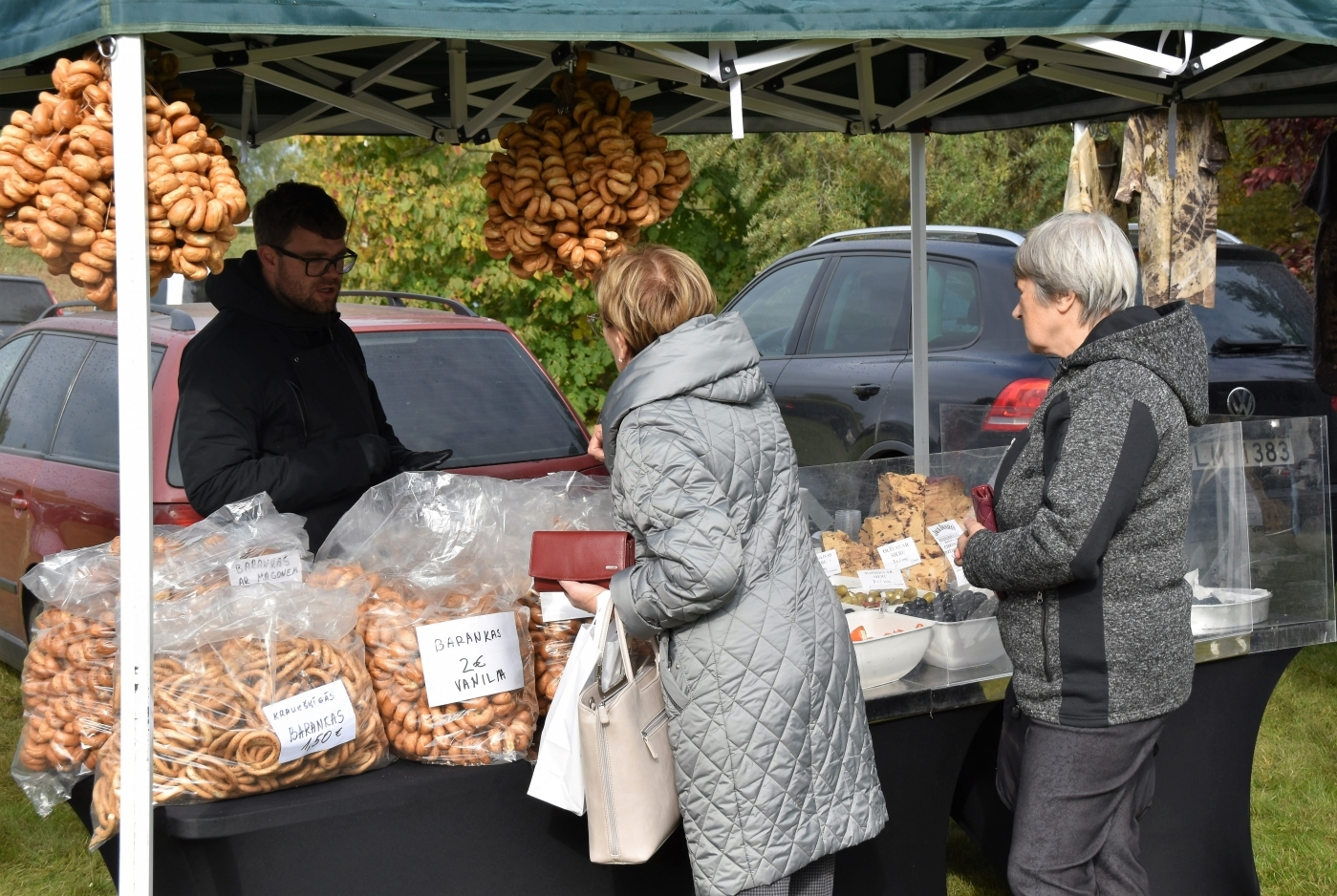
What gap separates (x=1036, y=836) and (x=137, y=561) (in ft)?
5.61

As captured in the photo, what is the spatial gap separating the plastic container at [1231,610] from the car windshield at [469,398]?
224 cm

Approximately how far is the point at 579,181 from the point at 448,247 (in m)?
5.62

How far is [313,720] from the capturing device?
6.90 feet

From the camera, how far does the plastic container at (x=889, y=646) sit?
268 cm

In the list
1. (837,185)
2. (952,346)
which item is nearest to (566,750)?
(952,346)

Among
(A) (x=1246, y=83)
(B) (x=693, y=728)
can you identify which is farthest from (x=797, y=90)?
(B) (x=693, y=728)

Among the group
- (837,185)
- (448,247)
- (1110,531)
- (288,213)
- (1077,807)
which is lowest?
(1077,807)

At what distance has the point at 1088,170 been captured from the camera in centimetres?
380

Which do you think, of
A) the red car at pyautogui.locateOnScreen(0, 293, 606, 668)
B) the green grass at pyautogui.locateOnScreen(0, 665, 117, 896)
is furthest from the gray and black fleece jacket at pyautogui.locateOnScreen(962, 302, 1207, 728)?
the green grass at pyautogui.locateOnScreen(0, 665, 117, 896)

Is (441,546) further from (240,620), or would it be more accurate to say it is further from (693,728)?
(693,728)

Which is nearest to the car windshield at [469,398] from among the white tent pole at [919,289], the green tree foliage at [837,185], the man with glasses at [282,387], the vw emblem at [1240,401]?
the man with glasses at [282,387]

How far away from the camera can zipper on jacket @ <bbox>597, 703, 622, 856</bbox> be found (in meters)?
2.08

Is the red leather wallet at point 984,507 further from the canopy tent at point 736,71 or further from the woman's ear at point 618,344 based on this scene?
the canopy tent at point 736,71

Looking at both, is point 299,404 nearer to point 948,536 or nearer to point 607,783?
point 607,783
